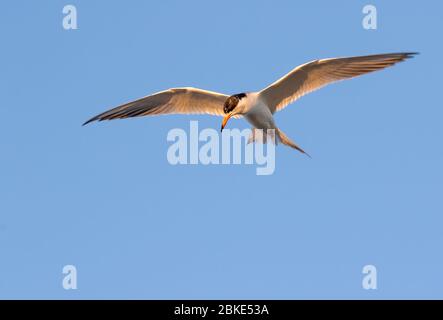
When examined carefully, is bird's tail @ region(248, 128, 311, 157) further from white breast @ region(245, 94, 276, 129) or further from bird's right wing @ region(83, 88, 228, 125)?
bird's right wing @ region(83, 88, 228, 125)

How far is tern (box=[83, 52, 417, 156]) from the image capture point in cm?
1293

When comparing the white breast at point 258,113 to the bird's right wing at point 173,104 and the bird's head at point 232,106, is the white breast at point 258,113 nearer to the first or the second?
the bird's head at point 232,106

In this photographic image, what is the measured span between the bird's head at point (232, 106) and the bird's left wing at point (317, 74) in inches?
16.8

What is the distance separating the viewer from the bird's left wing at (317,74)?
12766 mm

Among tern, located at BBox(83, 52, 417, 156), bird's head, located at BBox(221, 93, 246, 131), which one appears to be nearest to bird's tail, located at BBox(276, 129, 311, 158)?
tern, located at BBox(83, 52, 417, 156)

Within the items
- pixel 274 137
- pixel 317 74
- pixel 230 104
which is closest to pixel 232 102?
pixel 230 104

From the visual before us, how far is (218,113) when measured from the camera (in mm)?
14336

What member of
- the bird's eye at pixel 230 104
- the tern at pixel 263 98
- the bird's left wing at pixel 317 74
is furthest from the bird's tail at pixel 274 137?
the bird's eye at pixel 230 104

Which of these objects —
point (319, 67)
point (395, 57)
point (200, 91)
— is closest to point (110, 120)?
point (200, 91)

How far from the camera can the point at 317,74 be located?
13.3 m

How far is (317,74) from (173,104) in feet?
8.28
